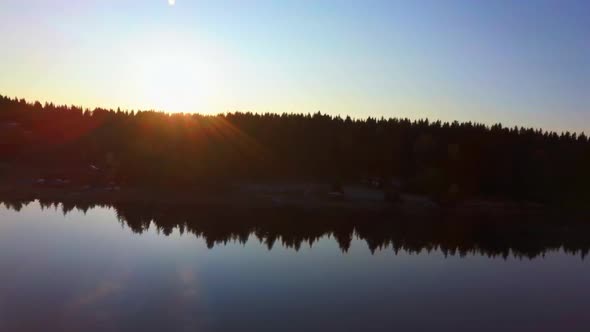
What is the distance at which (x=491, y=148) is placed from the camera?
78375 mm

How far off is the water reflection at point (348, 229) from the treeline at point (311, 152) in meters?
15.0

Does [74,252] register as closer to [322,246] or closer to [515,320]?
[322,246]

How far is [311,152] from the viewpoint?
80.4m

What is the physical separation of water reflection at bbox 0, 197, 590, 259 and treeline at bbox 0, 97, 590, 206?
15.0 meters

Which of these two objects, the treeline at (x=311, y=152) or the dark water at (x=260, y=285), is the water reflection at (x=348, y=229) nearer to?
the dark water at (x=260, y=285)

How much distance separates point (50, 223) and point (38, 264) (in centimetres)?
1391

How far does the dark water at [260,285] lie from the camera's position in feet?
61.8

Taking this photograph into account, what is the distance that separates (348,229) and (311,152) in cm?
3701

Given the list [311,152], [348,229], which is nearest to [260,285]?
[348,229]

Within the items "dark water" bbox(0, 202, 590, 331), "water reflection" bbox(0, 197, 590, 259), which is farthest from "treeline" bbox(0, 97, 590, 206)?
"dark water" bbox(0, 202, 590, 331)

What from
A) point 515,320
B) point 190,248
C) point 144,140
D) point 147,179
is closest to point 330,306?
point 515,320

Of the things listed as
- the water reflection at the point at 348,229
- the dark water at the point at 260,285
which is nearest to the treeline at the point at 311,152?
the water reflection at the point at 348,229

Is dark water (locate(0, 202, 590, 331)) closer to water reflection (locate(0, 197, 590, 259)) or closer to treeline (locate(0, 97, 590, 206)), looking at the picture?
water reflection (locate(0, 197, 590, 259))

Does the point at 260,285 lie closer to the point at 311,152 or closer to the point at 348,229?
the point at 348,229
